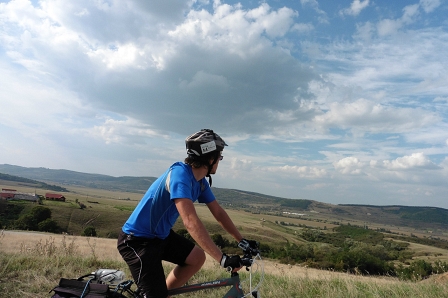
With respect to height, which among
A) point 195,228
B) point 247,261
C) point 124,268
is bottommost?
point 124,268

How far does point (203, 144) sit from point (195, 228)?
0.79 meters

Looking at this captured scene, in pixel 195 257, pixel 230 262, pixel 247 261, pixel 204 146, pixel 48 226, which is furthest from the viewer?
pixel 48 226

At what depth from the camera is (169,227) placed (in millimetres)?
3029

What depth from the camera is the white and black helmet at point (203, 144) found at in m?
2.99

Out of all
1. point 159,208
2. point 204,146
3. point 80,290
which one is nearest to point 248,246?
point 159,208

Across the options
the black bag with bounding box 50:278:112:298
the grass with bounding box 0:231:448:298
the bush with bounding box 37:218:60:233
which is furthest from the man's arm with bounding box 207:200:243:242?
the bush with bounding box 37:218:60:233

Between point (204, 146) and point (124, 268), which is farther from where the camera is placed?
point (124, 268)

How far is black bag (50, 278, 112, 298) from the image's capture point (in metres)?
2.77

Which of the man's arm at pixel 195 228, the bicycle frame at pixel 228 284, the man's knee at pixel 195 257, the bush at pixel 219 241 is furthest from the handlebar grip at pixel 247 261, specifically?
the bush at pixel 219 241

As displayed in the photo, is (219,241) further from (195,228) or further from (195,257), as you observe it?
(195,228)

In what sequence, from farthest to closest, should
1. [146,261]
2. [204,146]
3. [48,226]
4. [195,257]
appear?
[48,226]
[195,257]
[204,146]
[146,261]

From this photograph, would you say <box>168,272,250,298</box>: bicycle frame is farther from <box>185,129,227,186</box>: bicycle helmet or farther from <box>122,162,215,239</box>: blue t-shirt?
<box>185,129,227,186</box>: bicycle helmet

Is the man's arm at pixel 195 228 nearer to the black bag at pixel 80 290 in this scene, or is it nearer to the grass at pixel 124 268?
the black bag at pixel 80 290

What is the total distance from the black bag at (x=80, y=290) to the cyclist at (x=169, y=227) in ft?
0.98
